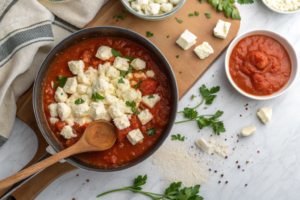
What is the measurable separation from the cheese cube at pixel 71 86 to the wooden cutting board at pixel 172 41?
0.65m

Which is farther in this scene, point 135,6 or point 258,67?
point 258,67

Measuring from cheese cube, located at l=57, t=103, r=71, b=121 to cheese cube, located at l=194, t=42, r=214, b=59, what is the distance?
1902mm

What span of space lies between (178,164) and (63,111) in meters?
1.84

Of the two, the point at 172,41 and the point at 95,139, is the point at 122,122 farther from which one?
the point at 172,41

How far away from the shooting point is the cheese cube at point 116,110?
303cm

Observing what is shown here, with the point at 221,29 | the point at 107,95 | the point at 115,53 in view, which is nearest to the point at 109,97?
the point at 107,95

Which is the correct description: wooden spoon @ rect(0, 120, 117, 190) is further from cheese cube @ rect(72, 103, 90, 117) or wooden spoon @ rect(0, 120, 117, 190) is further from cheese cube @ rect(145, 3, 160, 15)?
cheese cube @ rect(145, 3, 160, 15)

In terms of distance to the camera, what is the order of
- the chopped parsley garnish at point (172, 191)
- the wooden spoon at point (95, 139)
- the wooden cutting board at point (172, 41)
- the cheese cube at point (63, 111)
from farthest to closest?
1. the chopped parsley garnish at point (172, 191)
2. the wooden cutting board at point (172, 41)
3. the cheese cube at point (63, 111)
4. the wooden spoon at point (95, 139)

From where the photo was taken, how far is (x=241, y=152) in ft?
12.2

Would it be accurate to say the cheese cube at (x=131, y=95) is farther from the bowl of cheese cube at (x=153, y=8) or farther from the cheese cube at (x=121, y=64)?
the bowl of cheese cube at (x=153, y=8)

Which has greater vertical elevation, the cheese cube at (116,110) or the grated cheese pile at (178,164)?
the cheese cube at (116,110)

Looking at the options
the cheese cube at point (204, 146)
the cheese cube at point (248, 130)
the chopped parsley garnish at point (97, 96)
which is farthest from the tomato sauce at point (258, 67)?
the chopped parsley garnish at point (97, 96)

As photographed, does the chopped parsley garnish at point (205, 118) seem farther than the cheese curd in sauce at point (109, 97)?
Yes

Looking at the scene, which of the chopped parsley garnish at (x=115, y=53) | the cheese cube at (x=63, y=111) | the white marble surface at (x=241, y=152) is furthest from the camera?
the white marble surface at (x=241, y=152)
